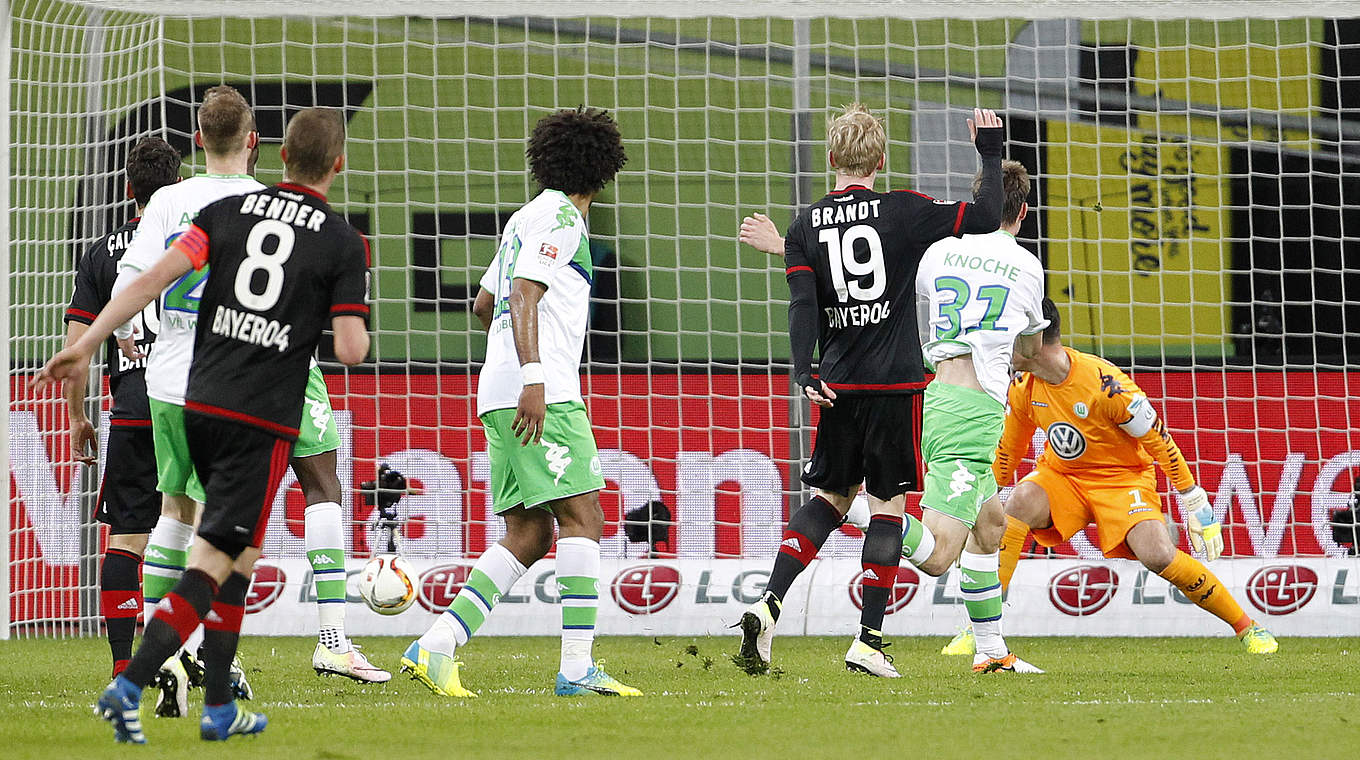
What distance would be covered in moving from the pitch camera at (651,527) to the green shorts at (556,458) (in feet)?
13.4

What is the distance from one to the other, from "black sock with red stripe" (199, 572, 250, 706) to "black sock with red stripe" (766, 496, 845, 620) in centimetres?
213

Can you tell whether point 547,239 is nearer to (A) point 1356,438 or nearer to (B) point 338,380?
(B) point 338,380

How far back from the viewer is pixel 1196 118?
942 centimetres

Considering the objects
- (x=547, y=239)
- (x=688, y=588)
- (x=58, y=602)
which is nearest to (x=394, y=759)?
(x=547, y=239)

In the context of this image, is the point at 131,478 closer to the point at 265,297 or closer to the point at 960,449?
the point at 265,297

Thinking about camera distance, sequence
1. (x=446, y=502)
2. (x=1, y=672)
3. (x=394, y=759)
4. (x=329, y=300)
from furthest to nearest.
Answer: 1. (x=446, y=502)
2. (x=1, y=672)
3. (x=329, y=300)
4. (x=394, y=759)

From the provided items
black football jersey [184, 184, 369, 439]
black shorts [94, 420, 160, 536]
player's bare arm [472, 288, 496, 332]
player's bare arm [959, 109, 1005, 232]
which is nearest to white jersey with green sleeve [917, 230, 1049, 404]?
player's bare arm [959, 109, 1005, 232]

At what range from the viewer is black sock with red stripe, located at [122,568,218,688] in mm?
3691

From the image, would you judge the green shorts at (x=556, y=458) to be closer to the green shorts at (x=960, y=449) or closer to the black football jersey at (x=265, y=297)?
the black football jersey at (x=265, y=297)

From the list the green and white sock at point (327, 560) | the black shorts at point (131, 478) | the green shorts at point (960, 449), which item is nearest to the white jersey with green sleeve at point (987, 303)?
the green shorts at point (960, 449)

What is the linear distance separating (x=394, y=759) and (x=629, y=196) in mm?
6452

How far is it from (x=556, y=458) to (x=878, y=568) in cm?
137

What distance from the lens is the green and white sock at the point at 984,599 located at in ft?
20.1

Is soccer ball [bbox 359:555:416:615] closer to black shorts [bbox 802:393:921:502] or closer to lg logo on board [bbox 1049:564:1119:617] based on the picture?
black shorts [bbox 802:393:921:502]
